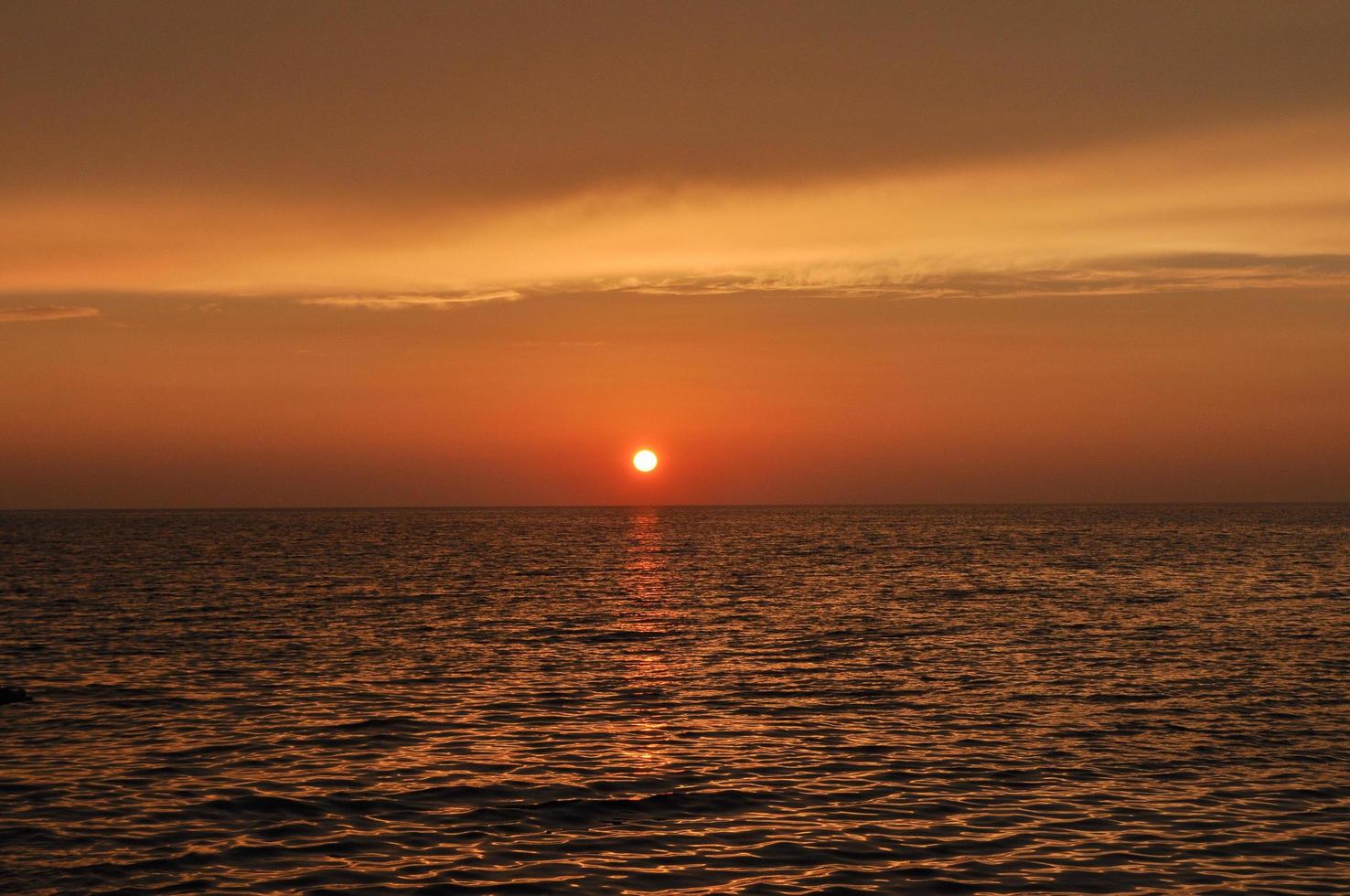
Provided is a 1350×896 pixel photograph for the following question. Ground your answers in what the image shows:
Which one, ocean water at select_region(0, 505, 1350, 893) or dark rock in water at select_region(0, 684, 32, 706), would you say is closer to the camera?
ocean water at select_region(0, 505, 1350, 893)

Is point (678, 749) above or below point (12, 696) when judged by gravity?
below

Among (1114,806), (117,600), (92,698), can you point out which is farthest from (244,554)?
(1114,806)

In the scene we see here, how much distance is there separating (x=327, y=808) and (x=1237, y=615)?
48178 millimetres

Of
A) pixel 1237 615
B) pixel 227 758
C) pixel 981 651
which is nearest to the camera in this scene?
pixel 227 758

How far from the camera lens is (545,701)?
33.2 metres

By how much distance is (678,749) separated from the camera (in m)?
26.8

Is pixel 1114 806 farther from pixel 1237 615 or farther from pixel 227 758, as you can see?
pixel 1237 615

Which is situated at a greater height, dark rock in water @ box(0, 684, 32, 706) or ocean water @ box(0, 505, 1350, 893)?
dark rock in water @ box(0, 684, 32, 706)

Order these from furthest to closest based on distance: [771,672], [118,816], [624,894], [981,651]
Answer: [981,651] < [771,672] < [118,816] < [624,894]

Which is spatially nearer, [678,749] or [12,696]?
[678,749]

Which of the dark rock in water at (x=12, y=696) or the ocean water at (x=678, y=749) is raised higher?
the dark rock in water at (x=12, y=696)

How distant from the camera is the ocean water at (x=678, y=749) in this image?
18.5 m

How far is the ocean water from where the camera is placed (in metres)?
18.5

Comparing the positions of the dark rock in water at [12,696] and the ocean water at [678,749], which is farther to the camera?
the dark rock in water at [12,696]
